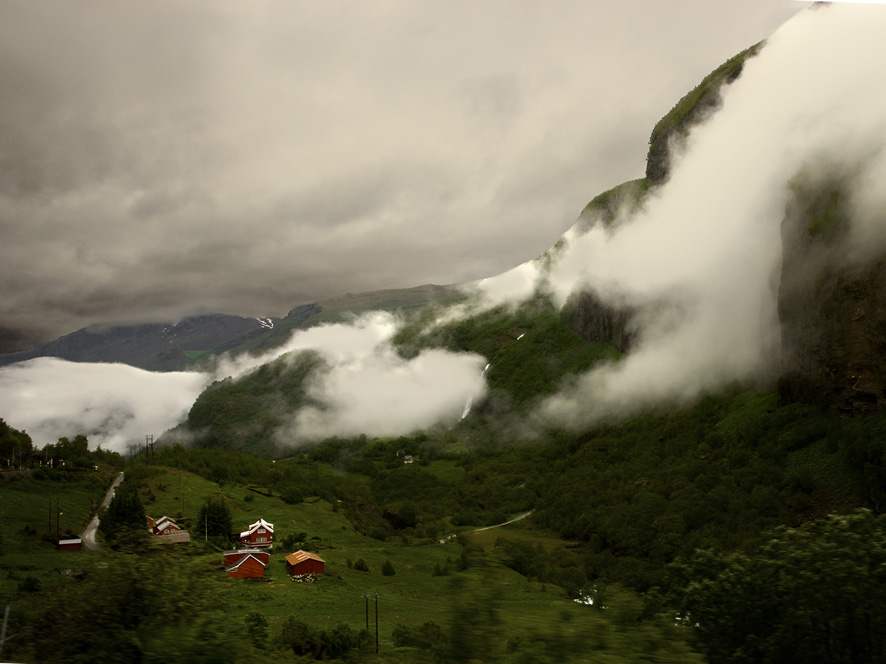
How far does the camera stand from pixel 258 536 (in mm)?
64062

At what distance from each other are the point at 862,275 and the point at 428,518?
8736 centimetres

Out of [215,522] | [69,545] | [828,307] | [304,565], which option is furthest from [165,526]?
[828,307]

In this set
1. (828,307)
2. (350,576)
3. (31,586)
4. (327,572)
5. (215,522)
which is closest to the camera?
(31,586)

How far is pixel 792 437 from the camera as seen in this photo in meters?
76.6

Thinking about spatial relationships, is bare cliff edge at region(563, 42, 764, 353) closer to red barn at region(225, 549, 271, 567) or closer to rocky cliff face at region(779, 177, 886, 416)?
rocky cliff face at region(779, 177, 886, 416)

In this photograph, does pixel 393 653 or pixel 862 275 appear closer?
pixel 393 653

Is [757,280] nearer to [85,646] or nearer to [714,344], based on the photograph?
[714,344]

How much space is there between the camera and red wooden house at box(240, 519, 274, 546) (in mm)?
62409

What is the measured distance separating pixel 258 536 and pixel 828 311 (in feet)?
274

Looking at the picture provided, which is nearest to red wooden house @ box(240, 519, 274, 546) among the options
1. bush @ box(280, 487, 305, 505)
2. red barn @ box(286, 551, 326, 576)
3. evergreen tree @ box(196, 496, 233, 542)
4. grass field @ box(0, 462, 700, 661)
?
grass field @ box(0, 462, 700, 661)

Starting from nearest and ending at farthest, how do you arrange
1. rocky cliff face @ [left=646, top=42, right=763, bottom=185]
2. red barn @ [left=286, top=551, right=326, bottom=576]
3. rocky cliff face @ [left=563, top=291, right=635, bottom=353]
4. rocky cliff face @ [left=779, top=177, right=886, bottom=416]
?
1. red barn @ [left=286, top=551, right=326, bottom=576]
2. rocky cliff face @ [left=779, top=177, right=886, bottom=416]
3. rocky cliff face @ [left=646, top=42, right=763, bottom=185]
4. rocky cliff face @ [left=563, top=291, right=635, bottom=353]

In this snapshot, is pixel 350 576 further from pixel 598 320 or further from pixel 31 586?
pixel 598 320

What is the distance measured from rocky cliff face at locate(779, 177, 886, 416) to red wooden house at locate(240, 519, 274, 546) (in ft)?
259

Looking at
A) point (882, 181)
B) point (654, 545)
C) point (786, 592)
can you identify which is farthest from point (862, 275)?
point (786, 592)
